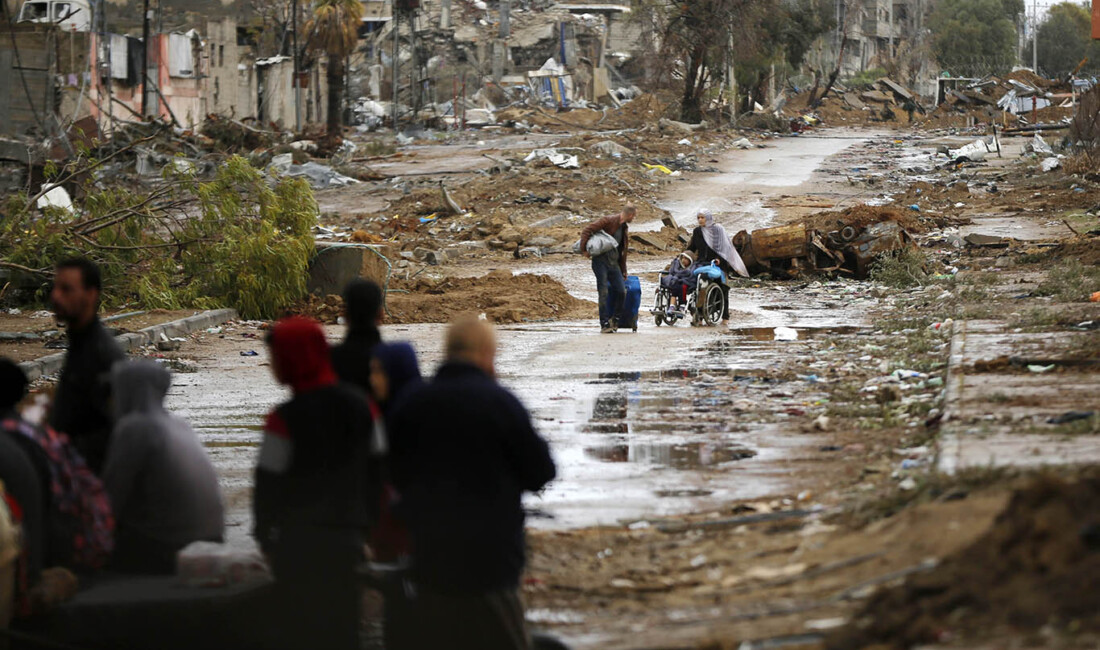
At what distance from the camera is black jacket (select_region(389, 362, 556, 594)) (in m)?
4.52

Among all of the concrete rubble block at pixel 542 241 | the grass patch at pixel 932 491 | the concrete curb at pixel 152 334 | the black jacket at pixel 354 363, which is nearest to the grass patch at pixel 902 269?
the concrete rubble block at pixel 542 241

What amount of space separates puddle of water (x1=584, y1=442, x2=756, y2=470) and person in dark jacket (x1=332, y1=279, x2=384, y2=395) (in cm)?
341

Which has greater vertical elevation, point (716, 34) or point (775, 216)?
point (716, 34)

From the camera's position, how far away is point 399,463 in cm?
469

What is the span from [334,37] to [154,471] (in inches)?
1723

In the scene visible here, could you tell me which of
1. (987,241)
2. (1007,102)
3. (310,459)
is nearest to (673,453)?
(310,459)

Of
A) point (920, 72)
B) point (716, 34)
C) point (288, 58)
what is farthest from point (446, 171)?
point (920, 72)

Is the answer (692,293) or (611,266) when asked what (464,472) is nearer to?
(611,266)

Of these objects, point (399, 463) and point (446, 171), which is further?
point (446, 171)

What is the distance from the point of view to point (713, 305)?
1842 centimetres

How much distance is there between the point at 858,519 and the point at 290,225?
574 inches

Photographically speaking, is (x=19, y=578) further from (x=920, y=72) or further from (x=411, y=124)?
(x=920, y=72)

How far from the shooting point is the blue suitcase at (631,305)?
17.5 meters

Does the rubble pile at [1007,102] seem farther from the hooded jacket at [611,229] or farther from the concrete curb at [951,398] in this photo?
the concrete curb at [951,398]
